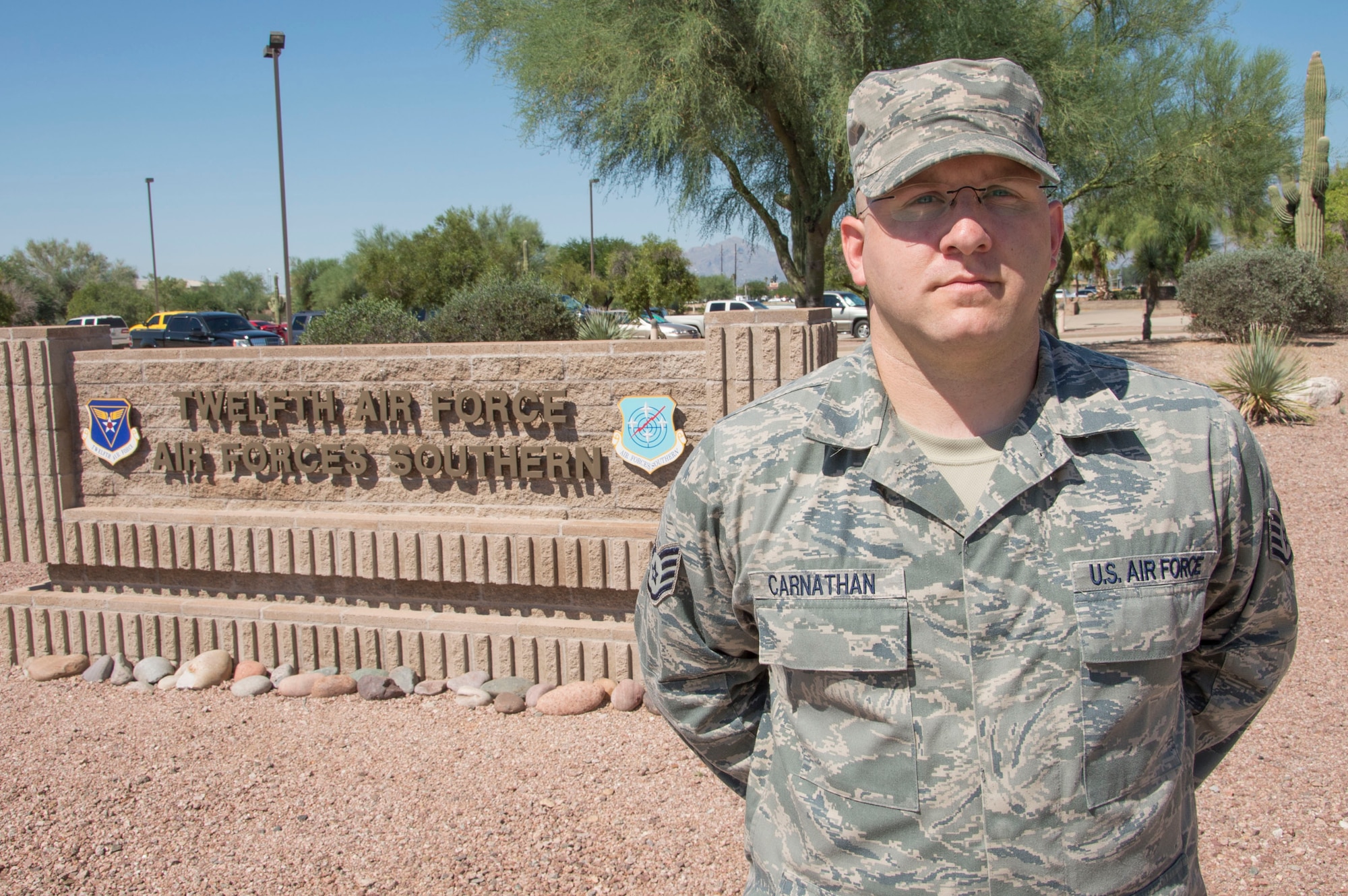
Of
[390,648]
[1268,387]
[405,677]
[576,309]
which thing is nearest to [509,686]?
[405,677]

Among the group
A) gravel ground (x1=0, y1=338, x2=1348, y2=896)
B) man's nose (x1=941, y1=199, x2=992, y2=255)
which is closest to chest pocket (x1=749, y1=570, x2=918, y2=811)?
man's nose (x1=941, y1=199, x2=992, y2=255)

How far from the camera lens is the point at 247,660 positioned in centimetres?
552

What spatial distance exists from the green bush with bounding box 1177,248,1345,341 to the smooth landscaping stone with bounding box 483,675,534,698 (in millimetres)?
16924

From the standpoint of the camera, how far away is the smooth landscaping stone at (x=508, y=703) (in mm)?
→ 4910

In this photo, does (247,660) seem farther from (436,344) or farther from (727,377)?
(727,377)

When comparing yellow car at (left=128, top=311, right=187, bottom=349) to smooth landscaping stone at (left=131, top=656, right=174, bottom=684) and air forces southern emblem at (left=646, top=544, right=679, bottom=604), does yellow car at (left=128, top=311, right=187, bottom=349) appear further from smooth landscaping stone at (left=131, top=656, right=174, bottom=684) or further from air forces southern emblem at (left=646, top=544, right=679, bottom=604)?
air forces southern emblem at (left=646, top=544, right=679, bottom=604)

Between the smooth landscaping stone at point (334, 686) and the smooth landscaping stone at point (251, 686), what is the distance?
0.30m

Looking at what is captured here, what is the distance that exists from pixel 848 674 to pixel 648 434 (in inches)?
132

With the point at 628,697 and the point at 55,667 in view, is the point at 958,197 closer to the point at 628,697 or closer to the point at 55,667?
the point at 628,697

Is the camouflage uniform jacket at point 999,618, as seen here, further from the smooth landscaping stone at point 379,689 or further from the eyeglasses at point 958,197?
the smooth landscaping stone at point 379,689

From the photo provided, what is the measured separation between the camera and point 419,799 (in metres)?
4.03

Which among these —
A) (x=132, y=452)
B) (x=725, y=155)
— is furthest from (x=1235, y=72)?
(x=132, y=452)

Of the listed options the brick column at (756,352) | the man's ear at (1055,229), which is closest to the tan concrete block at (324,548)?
the brick column at (756,352)

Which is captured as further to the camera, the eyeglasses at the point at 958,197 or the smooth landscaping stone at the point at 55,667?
the smooth landscaping stone at the point at 55,667
